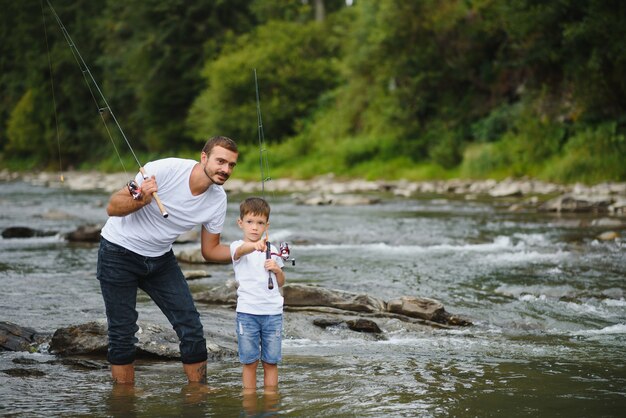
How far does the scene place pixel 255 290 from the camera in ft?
18.7

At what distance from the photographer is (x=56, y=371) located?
20.9 feet

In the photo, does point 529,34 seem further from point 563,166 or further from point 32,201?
point 32,201

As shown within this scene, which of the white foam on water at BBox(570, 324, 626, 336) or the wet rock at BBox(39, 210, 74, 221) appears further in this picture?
the wet rock at BBox(39, 210, 74, 221)

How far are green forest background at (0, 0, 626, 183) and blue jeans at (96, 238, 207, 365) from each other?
9259 mm

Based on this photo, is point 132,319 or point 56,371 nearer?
point 132,319

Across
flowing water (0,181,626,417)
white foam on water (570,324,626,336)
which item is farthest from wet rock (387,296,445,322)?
white foam on water (570,324,626,336)

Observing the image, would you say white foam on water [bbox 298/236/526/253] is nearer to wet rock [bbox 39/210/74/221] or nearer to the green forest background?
the green forest background

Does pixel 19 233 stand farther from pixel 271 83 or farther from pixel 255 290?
pixel 271 83

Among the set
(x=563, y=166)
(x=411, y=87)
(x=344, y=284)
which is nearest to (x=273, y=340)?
(x=344, y=284)

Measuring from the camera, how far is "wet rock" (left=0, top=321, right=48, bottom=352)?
7020 millimetres

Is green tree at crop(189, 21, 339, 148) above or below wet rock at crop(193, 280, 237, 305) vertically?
above

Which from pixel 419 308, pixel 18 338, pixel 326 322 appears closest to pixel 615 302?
pixel 419 308

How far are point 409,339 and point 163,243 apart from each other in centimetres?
283

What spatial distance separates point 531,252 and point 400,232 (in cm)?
384
